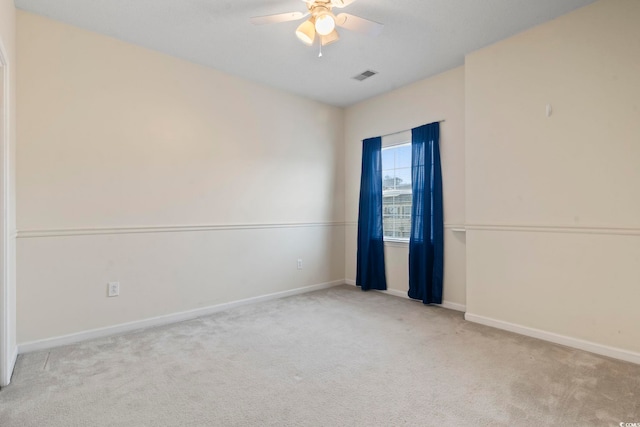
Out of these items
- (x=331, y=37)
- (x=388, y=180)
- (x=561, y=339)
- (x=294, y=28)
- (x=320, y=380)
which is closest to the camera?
(x=320, y=380)

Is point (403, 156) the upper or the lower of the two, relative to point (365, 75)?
lower

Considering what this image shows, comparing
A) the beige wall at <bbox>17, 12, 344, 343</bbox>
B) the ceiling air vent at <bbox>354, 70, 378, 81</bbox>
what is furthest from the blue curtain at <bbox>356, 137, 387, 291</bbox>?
the ceiling air vent at <bbox>354, 70, 378, 81</bbox>

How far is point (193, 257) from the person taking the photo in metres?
3.48

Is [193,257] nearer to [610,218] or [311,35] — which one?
[311,35]

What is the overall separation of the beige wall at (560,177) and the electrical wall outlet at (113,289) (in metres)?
3.42

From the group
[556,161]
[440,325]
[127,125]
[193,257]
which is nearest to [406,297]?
[440,325]

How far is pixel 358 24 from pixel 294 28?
764 mm

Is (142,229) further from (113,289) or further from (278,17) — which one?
(278,17)

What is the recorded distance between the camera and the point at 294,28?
2854 mm

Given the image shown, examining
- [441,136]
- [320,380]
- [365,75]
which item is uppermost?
[365,75]

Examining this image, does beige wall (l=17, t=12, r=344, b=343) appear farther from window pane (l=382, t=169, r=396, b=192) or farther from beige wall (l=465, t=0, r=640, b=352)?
beige wall (l=465, t=0, r=640, b=352)

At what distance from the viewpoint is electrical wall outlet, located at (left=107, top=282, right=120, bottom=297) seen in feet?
9.66

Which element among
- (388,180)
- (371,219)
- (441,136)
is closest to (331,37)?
(441,136)

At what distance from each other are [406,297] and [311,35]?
3196 millimetres
